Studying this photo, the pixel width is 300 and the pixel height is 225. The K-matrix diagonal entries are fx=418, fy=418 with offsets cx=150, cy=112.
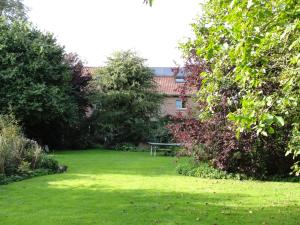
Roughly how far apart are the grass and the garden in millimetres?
29

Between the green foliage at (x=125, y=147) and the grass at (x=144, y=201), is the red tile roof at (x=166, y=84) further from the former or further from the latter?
the grass at (x=144, y=201)

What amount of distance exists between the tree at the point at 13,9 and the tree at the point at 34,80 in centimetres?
1296

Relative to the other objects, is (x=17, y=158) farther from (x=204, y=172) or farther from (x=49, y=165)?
(x=204, y=172)

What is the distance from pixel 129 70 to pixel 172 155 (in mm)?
9124

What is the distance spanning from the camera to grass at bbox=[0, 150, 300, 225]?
8.03 m

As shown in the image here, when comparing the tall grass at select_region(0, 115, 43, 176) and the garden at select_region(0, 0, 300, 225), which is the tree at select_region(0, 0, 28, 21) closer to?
the garden at select_region(0, 0, 300, 225)

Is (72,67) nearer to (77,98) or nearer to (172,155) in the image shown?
(77,98)

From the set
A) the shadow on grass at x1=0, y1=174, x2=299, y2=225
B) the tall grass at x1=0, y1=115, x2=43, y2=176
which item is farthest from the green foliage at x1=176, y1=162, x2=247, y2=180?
the tall grass at x1=0, y1=115, x2=43, y2=176

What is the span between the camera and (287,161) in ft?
48.7

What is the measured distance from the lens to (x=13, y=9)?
131 ft

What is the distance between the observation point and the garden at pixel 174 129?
17.5 feet

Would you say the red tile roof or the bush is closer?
the bush

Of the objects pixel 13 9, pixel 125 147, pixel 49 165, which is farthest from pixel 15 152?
pixel 13 9

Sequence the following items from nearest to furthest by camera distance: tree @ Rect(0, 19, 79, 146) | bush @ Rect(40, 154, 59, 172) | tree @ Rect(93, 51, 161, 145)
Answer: bush @ Rect(40, 154, 59, 172) < tree @ Rect(0, 19, 79, 146) < tree @ Rect(93, 51, 161, 145)
